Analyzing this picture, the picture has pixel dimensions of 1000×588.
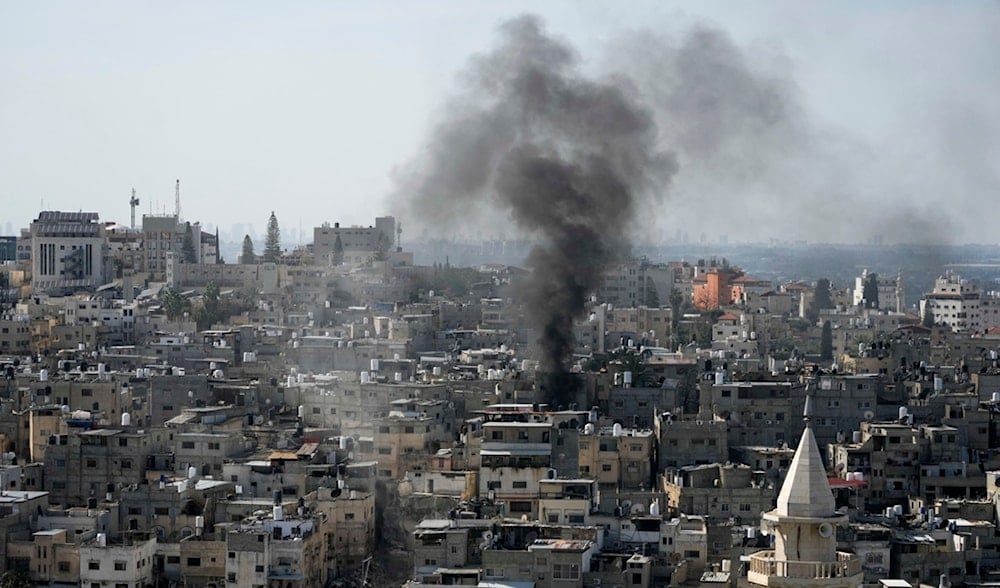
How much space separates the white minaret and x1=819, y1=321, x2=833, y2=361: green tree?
5163 cm

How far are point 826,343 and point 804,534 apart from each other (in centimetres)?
5666

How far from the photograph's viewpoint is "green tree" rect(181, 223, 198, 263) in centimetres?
9804

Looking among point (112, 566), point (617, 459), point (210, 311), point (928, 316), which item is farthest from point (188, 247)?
point (112, 566)

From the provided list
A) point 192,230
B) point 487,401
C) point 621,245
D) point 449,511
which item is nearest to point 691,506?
point 449,511

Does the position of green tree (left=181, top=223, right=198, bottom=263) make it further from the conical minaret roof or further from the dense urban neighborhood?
the conical minaret roof

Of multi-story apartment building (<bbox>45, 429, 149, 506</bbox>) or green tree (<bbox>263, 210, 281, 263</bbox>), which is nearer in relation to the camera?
multi-story apartment building (<bbox>45, 429, 149, 506</bbox>)

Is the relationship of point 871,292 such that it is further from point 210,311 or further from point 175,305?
point 175,305

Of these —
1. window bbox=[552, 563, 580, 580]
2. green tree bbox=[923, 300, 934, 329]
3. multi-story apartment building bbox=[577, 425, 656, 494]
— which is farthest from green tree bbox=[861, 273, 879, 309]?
window bbox=[552, 563, 580, 580]

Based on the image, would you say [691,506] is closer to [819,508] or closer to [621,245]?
[819,508]

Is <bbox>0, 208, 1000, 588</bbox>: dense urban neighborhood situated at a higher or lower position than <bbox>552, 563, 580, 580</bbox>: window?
higher

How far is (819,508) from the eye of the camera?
18094mm

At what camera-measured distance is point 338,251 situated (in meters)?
97.2

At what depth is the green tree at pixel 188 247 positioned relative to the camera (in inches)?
3860

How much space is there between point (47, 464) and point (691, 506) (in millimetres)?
11250
